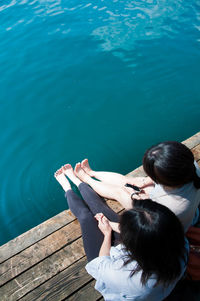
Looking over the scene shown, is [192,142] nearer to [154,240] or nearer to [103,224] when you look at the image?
[103,224]

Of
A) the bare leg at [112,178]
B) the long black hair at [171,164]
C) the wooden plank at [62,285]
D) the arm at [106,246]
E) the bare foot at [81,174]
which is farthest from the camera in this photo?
the bare foot at [81,174]

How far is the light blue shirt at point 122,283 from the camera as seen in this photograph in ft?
5.62

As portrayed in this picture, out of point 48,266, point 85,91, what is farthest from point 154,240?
point 85,91

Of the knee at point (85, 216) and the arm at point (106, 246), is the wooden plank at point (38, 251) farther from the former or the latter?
the arm at point (106, 246)

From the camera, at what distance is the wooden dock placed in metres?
2.32

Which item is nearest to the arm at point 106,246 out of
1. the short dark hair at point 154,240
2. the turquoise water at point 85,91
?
the short dark hair at point 154,240

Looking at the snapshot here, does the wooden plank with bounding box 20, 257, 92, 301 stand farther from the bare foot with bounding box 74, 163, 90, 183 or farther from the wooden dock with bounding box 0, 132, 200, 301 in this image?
the bare foot with bounding box 74, 163, 90, 183

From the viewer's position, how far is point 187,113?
5.21m

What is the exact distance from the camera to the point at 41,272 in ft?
8.11

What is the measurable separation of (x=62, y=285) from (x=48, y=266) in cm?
23

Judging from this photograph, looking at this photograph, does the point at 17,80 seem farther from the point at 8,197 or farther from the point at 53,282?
→ the point at 53,282

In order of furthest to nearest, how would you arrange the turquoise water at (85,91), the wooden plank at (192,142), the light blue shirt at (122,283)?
the turquoise water at (85,91) < the wooden plank at (192,142) < the light blue shirt at (122,283)

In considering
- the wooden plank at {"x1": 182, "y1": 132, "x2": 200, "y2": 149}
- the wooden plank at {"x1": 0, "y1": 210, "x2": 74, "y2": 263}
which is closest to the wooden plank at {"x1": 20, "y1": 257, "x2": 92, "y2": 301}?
the wooden plank at {"x1": 0, "y1": 210, "x2": 74, "y2": 263}

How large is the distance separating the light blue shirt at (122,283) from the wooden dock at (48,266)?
505 mm
